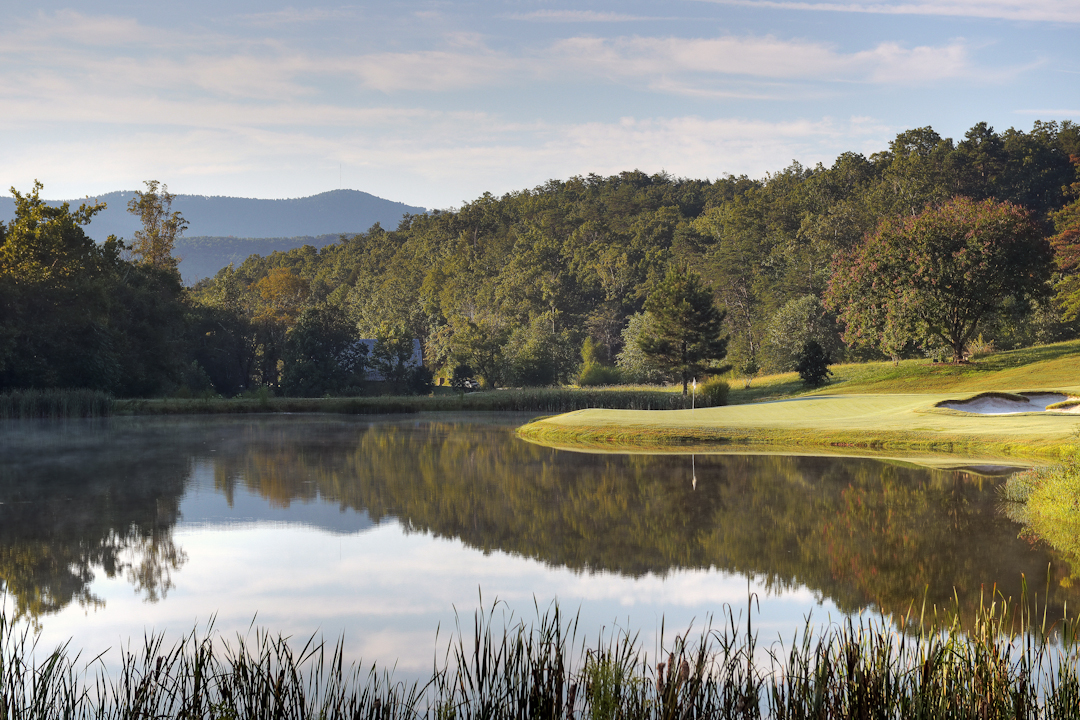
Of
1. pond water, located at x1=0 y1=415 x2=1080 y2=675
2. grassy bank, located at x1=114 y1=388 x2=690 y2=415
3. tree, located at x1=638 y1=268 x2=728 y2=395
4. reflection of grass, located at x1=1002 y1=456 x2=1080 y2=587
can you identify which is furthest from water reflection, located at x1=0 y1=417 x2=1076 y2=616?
tree, located at x1=638 y1=268 x2=728 y2=395

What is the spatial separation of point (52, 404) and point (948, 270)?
3812 centimetres

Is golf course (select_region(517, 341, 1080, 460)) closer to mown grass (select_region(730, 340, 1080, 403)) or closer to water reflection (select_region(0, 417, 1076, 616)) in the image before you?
mown grass (select_region(730, 340, 1080, 403))

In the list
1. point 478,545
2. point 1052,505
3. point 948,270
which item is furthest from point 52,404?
point 948,270

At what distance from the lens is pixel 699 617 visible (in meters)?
7.62

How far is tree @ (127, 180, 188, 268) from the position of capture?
69750 millimetres

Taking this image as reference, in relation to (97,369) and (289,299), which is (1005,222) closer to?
(97,369)

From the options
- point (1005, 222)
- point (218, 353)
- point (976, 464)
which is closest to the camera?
point (976, 464)

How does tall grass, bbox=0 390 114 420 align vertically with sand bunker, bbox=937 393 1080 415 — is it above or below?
below

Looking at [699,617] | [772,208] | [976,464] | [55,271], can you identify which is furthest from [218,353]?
[699,617]

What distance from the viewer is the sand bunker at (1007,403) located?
84.2ft

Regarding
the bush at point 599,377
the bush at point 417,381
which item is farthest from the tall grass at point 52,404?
the bush at point 599,377

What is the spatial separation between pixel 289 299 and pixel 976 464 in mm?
82294

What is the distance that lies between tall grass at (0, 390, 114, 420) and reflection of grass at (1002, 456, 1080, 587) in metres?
33.9

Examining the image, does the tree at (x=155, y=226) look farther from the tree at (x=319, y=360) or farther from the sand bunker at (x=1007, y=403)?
the sand bunker at (x=1007, y=403)
